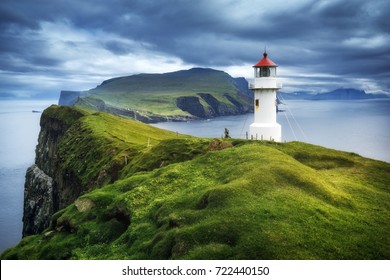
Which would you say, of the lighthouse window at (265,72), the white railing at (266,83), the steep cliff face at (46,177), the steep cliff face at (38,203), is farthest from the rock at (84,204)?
the steep cliff face at (38,203)

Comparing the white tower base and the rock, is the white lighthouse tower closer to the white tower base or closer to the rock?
the white tower base

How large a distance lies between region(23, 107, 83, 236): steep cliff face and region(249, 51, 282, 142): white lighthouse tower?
37260 mm

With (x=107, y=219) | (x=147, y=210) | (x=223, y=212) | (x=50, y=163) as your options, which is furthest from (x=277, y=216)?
(x=50, y=163)

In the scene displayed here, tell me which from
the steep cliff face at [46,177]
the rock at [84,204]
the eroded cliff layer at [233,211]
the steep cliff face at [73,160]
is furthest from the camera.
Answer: the steep cliff face at [46,177]

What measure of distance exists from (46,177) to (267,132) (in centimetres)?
6893

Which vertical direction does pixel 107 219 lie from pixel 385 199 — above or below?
below

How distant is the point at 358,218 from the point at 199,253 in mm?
9509

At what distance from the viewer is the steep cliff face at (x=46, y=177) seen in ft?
251

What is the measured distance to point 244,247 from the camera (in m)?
16.8

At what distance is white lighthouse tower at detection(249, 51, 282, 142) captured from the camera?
151ft

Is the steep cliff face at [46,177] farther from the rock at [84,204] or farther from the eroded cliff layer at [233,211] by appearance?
the eroded cliff layer at [233,211]

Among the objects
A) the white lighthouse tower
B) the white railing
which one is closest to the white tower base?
the white lighthouse tower

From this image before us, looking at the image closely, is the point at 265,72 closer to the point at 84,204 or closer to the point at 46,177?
the point at 84,204
